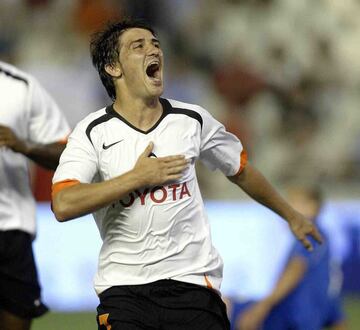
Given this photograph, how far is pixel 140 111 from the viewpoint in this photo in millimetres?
4941

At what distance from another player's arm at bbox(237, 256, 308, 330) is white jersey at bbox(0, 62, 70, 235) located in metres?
1.93

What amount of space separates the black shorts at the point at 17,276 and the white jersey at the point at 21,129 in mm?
66

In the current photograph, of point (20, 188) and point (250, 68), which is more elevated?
point (20, 188)

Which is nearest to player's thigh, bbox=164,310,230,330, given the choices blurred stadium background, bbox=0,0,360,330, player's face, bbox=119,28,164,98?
player's face, bbox=119,28,164,98

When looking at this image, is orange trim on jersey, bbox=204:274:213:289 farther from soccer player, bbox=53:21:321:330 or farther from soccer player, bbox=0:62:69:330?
soccer player, bbox=0:62:69:330

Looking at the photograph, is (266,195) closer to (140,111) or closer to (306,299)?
(140,111)

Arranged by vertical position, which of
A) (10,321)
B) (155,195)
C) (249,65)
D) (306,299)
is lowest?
(306,299)

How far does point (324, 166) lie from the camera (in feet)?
40.9

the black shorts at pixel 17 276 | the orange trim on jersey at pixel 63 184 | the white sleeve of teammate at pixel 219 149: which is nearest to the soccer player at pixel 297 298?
the black shorts at pixel 17 276

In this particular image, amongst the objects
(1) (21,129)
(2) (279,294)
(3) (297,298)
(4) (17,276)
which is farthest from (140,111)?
(3) (297,298)

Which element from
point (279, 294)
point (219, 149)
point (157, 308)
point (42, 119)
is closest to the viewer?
point (157, 308)

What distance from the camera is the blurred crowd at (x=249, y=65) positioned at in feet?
41.2

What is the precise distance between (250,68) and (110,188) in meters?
8.61

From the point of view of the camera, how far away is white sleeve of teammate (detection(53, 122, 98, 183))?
4.68 m
